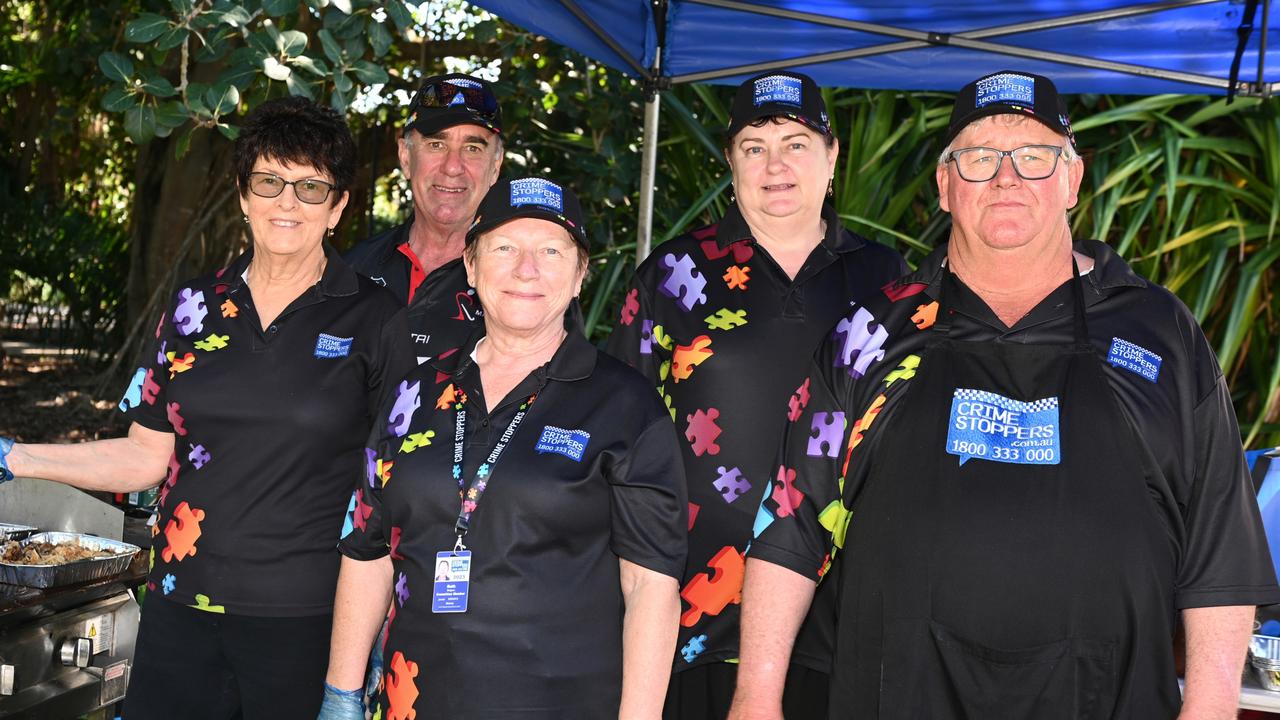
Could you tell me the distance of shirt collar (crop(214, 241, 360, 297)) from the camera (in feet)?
8.64

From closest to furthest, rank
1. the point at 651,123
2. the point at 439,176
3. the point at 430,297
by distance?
the point at 430,297 → the point at 439,176 → the point at 651,123

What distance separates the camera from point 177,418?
255 centimetres

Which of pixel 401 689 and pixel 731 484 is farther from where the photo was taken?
pixel 731 484

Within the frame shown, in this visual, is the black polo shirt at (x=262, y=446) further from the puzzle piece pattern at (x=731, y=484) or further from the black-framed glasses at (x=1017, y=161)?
the black-framed glasses at (x=1017, y=161)

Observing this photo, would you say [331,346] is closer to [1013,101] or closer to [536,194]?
[536,194]

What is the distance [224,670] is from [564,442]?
0.96 meters

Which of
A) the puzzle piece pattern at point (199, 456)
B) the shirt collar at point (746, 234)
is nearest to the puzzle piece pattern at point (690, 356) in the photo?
the shirt collar at point (746, 234)

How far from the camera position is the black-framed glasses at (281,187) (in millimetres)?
2590

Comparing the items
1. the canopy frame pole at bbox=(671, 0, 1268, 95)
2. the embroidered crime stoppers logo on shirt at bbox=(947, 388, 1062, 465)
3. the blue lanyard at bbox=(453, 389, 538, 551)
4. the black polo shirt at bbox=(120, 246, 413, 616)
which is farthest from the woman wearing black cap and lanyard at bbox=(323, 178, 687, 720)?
the canopy frame pole at bbox=(671, 0, 1268, 95)

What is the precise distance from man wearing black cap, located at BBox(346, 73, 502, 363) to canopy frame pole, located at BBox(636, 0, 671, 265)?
0.63 meters

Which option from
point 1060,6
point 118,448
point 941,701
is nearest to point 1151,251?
point 1060,6

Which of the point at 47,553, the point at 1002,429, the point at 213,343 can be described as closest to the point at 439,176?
the point at 213,343

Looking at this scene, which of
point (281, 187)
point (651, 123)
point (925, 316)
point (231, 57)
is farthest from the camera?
point (651, 123)

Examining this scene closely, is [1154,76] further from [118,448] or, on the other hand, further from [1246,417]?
[118,448]
